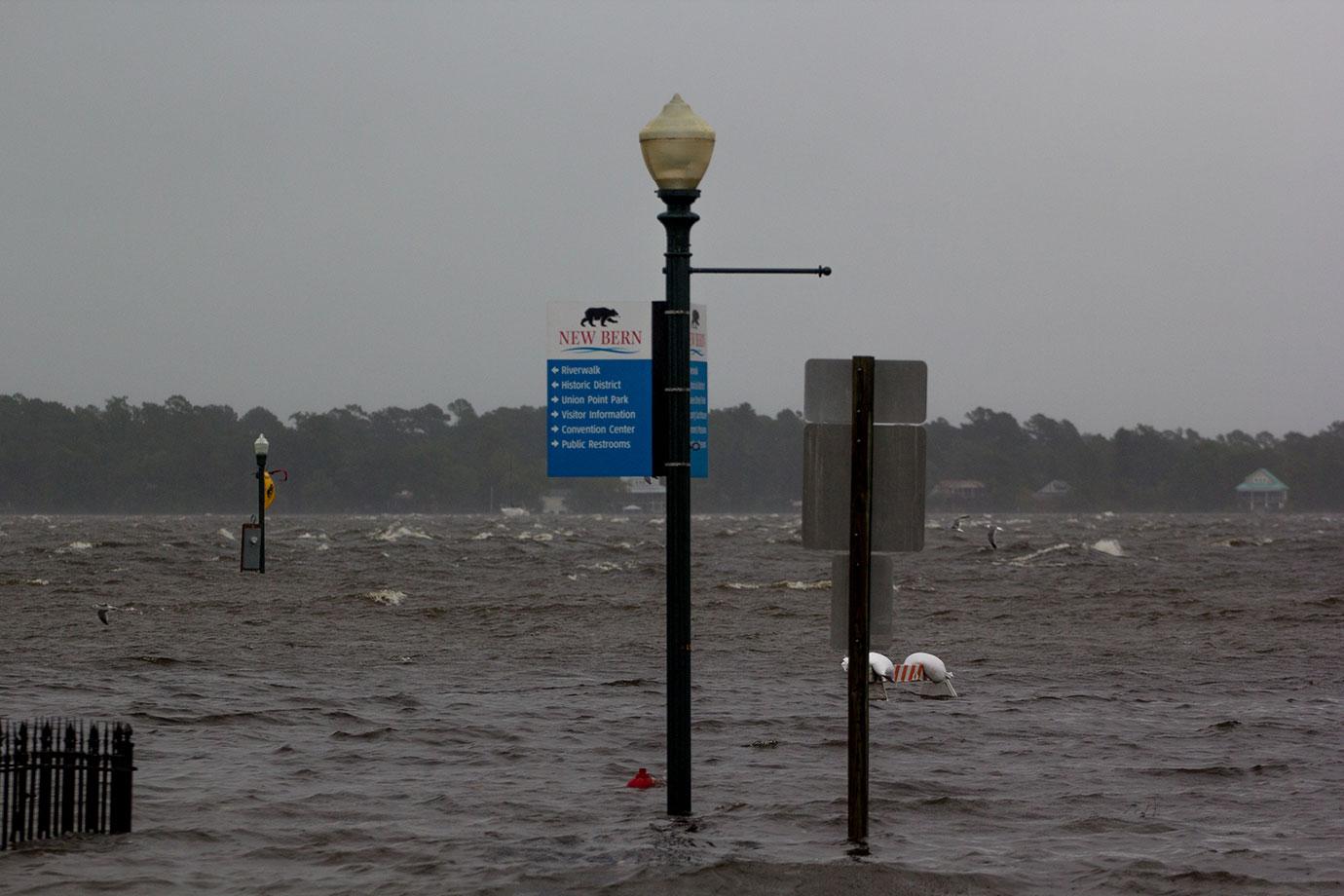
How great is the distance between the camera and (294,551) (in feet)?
207

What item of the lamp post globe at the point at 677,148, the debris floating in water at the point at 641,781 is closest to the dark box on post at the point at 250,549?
the debris floating in water at the point at 641,781

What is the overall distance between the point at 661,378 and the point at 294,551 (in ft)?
180

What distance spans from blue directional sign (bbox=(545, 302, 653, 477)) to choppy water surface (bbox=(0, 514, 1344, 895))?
2196 mm

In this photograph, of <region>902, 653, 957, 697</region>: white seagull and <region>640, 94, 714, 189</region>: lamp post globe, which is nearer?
<region>640, 94, 714, 189</region>: lamp post globe

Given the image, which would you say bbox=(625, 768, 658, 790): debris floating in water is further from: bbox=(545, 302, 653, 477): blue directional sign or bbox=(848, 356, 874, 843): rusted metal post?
bbox=(848, 356, 874, 843): rusted metal post

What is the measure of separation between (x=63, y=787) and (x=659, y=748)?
587 centimetres

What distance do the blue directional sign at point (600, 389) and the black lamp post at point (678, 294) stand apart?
174 mm

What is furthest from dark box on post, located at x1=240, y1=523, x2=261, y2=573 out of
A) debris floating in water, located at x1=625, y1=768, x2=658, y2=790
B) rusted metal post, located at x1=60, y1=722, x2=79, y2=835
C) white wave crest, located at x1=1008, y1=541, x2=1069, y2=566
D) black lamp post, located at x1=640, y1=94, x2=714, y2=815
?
black lamp post, located at x1=640, y1=94, x2=714, y2=815

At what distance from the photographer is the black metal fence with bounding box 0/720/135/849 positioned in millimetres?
9773

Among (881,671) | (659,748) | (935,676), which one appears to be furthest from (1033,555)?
(659,748)

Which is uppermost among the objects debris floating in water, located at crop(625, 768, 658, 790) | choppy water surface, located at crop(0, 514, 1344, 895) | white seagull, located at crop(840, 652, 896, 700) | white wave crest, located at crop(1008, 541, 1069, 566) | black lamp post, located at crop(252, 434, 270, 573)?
black lamp post, located at crop(252, 434, 270, 573)

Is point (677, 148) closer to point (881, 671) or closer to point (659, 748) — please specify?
point (659, 748)

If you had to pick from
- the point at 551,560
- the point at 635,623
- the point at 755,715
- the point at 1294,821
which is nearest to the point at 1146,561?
the point at 551,560

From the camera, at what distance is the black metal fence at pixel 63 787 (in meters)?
9.77
